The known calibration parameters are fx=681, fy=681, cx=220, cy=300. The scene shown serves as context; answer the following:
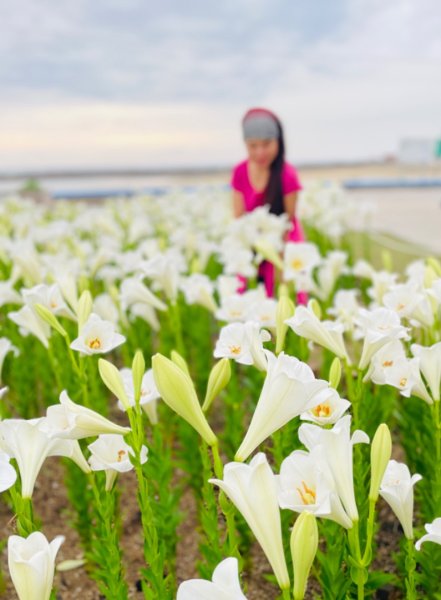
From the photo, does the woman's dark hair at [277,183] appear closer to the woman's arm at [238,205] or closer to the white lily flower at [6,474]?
the woman's arm at [238,205]

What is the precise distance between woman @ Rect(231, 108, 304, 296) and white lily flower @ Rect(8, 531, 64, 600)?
9.06 ft

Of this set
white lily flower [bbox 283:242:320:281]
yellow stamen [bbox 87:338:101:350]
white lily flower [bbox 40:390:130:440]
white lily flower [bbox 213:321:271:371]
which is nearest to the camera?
white lily flower [bbox 40:390:130:440]

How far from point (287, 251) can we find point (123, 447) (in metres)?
1.46

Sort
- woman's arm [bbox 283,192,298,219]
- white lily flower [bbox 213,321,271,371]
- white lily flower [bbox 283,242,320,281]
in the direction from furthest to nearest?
woman's arm [bbox 283,192,298,219], white lily flower [bbox 283,242,320,281], white lily flower [bbox 213,321,271,371]

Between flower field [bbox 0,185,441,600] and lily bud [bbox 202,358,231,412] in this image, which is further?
lily bud [bbox 202,358,231,412]

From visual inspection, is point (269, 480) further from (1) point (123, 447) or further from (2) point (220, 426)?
(2) point (220, 426)

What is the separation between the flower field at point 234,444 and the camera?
1050mm

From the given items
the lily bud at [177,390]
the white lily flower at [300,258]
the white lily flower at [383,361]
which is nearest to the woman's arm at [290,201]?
the white lily flower at [300,258]

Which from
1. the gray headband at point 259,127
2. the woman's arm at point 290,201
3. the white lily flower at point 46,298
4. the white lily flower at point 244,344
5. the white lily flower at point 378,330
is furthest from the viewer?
the woman's arm at point 290,201

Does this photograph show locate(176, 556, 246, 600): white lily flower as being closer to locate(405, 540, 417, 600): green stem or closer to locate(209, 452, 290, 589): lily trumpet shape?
locate(209, 452, 290, 589): lily trumpet shape

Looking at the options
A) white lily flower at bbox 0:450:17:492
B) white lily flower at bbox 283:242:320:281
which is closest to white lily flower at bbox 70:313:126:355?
white lily flower at bbox 0:450:17:492

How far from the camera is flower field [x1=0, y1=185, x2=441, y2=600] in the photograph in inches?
41.3

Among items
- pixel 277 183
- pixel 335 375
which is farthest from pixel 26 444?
pixel 277 183

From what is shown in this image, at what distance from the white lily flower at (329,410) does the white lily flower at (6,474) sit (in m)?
0.53
